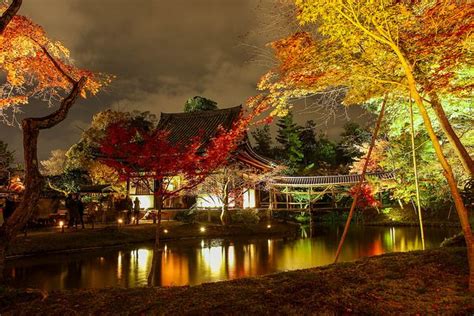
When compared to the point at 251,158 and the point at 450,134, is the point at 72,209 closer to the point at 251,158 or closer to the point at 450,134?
the point at 251,158

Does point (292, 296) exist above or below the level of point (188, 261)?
above

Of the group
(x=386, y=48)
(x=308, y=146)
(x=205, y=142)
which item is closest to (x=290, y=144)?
(x=308, y=146)

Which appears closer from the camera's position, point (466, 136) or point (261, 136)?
point (466, 136)

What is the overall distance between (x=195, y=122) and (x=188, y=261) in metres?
17.6

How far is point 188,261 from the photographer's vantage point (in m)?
14.9

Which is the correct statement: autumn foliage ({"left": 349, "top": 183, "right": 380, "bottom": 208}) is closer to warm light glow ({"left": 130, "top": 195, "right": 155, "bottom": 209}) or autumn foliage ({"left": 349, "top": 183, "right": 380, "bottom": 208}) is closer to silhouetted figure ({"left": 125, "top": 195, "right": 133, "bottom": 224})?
warm light glow ({"left": 130, "top": 195, "right": 155, "bottom": 209})

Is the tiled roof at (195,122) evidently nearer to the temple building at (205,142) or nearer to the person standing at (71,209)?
the temple building at (205,142)

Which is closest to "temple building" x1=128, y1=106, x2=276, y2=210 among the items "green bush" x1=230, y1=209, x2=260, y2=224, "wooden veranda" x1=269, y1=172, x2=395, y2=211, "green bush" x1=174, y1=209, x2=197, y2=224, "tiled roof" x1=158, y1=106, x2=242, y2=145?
"tiled roof" x1=158, y1=106, x2=242, y2=145

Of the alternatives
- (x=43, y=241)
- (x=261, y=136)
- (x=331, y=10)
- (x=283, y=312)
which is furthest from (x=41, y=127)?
(x=261, y=136)

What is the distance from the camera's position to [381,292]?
5.71 m

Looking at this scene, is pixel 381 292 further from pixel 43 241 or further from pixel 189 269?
pixel 43 241

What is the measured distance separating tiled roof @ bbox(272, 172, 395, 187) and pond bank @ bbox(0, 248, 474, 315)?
77.2 feet

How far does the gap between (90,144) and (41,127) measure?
2915cm

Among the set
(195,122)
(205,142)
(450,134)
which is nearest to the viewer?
(450,134)
